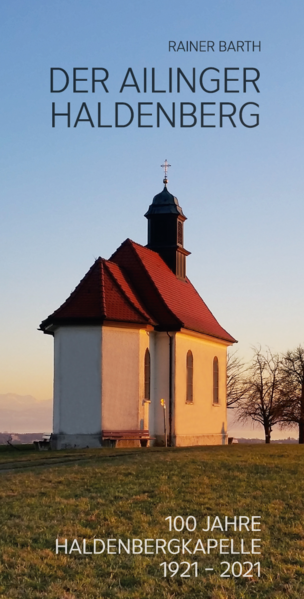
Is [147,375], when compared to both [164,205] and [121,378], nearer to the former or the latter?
[121,378]

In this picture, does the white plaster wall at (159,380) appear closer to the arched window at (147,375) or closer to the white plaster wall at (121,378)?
the arched window at (147,375)

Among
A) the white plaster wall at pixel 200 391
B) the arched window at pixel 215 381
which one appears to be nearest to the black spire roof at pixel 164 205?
the white plaster wall at pixel 200 391

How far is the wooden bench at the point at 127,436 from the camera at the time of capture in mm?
27938

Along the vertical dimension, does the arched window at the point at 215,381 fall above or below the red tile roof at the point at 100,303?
below

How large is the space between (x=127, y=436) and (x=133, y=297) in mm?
6174

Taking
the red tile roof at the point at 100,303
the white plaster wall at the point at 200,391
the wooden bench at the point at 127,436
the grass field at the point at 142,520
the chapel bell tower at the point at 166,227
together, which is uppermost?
the chapel bell tower at the point at 166,227

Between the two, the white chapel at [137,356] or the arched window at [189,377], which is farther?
the arched window at [189,377]

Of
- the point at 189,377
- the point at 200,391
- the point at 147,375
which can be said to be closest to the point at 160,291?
the point at 189,377

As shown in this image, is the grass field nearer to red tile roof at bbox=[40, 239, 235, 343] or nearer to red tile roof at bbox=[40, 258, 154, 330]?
red tile roof at bbox=[40, 258, 154, 330]

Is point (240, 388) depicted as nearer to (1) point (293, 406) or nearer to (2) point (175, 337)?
(1) point (293, 406)

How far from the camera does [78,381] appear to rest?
93.6 ft

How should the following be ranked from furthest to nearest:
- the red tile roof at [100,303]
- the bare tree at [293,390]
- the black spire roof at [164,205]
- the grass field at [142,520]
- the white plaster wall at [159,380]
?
the bare tree at [293,390]
the black spire roof at [164,205]
the white plaster wall at [159,380]
the red tile roof at [100,303]
the grass field at [142,520]

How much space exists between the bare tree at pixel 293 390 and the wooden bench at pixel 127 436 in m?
21.4

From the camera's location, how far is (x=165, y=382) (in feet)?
102
